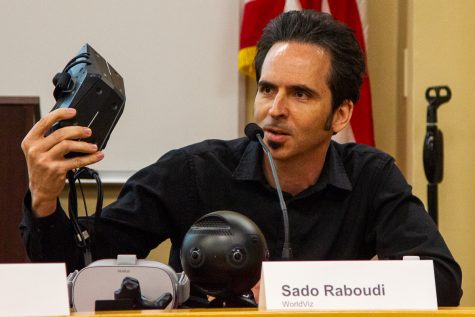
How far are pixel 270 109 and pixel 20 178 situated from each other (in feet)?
3.51

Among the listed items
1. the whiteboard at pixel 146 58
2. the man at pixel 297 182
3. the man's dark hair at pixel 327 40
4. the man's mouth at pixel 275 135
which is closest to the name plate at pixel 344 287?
the man at pixel 297 182

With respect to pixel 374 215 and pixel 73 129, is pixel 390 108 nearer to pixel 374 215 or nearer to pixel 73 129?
pixel 374 215

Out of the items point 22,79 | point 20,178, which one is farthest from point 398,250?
point 22,79

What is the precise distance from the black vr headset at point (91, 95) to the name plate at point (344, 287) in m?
0.52

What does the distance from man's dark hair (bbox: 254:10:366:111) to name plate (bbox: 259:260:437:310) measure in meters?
0.99

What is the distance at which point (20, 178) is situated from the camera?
9.23 ft

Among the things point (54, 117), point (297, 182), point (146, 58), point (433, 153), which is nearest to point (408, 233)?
point (297, 182)

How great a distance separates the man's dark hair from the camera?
2.21m

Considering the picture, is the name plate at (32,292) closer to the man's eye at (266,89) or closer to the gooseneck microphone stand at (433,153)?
the man's eye at (266,89)

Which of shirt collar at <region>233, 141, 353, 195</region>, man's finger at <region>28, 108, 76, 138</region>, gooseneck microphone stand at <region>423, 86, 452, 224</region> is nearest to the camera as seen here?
man's finger at <region>28, 108, 76, 138</region>

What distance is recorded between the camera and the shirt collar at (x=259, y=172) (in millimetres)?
2174

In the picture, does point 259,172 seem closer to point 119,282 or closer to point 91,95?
point 91,95

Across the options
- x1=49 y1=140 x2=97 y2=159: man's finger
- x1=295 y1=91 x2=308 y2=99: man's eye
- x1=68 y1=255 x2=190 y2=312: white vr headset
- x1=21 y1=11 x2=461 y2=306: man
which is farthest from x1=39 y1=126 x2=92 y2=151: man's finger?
x1=295 y1=91 x2=308 y2=99: man's eye

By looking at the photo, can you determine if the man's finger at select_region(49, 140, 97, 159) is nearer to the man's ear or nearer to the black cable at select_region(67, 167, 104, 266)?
the black cable at select_region(67, 167, 104, 266)
